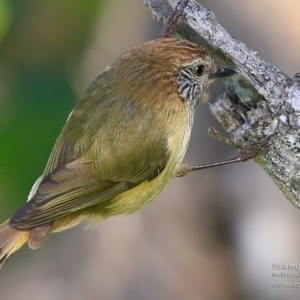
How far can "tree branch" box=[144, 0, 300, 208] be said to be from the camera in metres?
2.50

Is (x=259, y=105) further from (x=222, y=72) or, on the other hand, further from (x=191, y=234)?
(x=191, y=234)

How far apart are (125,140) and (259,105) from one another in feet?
2.51

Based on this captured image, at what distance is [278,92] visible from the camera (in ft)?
8.22

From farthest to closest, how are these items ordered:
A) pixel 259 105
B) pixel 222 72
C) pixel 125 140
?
pixel 125 140 → pixel 222 72 → pixel 259 105

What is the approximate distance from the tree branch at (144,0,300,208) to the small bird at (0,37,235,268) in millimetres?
343

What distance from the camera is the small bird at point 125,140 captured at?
10.2 ft

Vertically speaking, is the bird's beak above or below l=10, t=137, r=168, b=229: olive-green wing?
above

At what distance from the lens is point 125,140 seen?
308cm

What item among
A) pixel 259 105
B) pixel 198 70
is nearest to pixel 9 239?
pixel 198 70

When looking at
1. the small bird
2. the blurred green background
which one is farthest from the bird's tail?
the blurred green background

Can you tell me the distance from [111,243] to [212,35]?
8.99 ft

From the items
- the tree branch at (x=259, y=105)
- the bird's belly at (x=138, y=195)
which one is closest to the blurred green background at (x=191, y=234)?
the bird's belly at (x=138, y=195)

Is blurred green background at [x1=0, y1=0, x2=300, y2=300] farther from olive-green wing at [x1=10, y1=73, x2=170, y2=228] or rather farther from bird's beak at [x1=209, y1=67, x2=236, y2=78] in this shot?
bird's beak at [x1=209, y1=67, x2=236, y2=78]

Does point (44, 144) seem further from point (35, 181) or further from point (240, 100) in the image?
point (240, 100)
